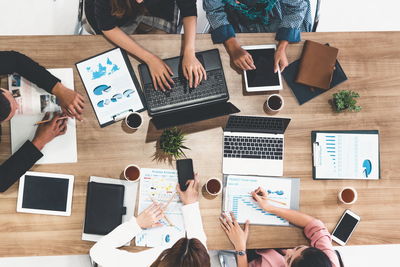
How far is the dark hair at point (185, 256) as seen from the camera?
1.14 meters

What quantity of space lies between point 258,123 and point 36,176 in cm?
104

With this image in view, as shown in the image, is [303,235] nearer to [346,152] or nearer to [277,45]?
[346,152]

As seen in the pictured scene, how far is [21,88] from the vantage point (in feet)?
5.06

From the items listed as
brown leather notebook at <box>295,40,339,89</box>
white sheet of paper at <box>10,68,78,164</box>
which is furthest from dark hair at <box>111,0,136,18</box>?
brown leather notebook at <box>295,40,339,89</box>

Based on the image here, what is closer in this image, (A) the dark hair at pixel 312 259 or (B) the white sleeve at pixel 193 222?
(A) the dark hair at pixel 312 259

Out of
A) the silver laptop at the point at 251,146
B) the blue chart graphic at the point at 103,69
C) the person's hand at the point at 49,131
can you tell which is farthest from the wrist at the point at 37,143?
the silver laptop at the point at 251,146

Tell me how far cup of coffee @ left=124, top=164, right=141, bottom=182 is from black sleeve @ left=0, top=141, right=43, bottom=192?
40 centimetres

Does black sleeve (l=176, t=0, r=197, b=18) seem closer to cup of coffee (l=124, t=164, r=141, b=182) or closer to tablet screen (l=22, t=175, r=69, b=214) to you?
cup of coffee (l=124, t=164, r=141, b=182)

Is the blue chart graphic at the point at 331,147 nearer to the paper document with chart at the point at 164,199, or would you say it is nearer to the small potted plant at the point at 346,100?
the small potted plant at the point at 346,100

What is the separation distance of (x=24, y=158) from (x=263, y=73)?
1148 millimetres

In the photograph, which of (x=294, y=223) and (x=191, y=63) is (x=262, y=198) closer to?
(x=294, y=223)

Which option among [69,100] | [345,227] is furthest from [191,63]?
[345,227]

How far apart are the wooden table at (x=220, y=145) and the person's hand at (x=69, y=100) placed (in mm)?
45

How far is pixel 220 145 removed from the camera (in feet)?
5.16
